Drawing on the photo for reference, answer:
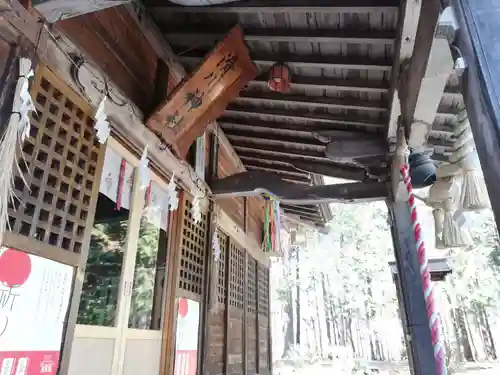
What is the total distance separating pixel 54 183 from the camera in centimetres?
227

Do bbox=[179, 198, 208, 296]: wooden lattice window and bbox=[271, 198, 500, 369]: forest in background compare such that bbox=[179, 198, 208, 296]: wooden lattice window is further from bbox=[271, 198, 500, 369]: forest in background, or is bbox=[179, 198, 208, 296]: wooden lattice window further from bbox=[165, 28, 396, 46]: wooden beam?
bbox=[271, 198, 500, 369]: forest in background

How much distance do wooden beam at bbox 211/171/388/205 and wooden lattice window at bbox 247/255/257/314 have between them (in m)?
2.55

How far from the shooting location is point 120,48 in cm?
319

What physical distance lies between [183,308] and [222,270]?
1.54 m

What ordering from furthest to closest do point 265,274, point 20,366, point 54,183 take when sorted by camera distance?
point 265,274
point 54,183
point 20,366

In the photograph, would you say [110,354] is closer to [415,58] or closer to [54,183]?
[54,183]

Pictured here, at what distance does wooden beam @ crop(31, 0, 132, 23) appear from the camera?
203 cm

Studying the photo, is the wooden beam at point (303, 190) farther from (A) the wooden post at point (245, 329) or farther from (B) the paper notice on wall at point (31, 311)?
(B) the paper notice on wall at point (31, 311)

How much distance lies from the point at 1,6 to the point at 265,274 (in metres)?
7.21

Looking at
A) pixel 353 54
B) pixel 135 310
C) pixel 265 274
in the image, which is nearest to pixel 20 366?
pixel 135 310

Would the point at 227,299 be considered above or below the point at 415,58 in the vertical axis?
below

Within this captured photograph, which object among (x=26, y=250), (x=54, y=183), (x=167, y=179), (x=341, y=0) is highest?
(x=341, y=0)

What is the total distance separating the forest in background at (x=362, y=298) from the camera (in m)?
17.0

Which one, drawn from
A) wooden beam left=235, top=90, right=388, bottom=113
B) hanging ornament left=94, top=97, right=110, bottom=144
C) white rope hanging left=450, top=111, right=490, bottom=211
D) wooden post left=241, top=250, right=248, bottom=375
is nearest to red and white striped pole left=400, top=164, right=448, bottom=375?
white rope hanging left=450, top=111, right=490, bottom=211
